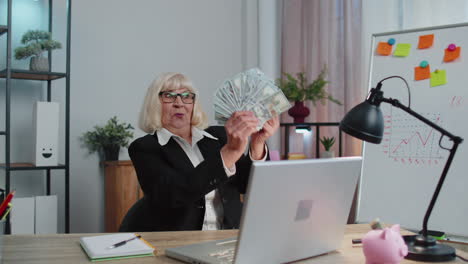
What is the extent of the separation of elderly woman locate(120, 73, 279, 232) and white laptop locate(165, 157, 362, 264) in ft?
1.47

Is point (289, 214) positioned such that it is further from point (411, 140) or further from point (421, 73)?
point (421, 73)

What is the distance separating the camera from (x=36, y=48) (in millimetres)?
3041

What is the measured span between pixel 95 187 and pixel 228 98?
7.09 feet

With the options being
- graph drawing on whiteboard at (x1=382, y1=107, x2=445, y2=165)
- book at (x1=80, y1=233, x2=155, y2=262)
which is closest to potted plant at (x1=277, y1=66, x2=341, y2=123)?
graph drawing on whiteboard at (x1=382, y1=107, x2=445, y2=165)

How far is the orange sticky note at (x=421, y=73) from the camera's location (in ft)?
8.09

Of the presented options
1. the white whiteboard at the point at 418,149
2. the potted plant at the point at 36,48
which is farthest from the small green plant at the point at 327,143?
the potted plant at the point at 36,48

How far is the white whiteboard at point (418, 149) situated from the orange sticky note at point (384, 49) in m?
0.02

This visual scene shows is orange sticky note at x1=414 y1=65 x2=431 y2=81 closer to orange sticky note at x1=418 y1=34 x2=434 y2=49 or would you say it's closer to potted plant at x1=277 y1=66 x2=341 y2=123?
orange sticky note at x1=418 y1=34 x2=434 y2=49

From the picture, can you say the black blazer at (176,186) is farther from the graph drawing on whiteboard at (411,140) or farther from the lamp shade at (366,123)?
the graph drawing on whiteboard at (411,140)

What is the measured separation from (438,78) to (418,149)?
37 cm

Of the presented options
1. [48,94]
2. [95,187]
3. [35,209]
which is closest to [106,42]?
[48,94]

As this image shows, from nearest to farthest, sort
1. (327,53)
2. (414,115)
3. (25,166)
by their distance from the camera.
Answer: (414,115), (25,166), (327,53)

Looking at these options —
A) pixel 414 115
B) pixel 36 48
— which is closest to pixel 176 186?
pixel 414 115

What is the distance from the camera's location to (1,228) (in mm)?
1093
